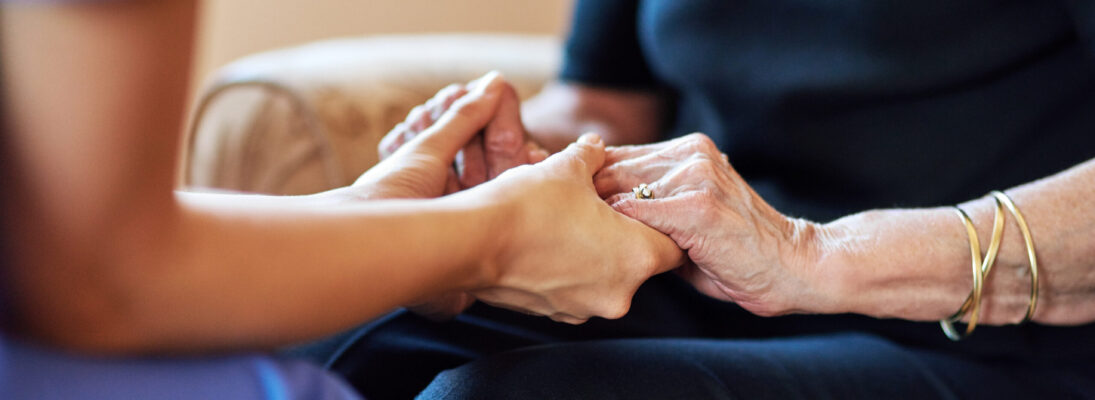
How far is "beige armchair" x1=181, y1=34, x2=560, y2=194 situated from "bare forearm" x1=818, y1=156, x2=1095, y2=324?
0.63 meters

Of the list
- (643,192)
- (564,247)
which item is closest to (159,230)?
(564,247)

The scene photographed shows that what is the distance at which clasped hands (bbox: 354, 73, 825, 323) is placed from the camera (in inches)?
23.3

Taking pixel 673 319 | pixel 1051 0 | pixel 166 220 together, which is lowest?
Answer: pixel 673 319

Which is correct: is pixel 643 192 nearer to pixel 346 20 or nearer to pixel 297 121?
pixel 297 121

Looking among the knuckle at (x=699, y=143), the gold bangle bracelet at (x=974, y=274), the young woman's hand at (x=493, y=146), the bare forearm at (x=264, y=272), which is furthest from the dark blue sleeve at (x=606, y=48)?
the bare forearm at (x=264, y=272)

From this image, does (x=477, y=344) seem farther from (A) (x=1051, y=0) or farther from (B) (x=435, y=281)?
(A) (x=1051, y=0)

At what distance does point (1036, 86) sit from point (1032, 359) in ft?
0.85

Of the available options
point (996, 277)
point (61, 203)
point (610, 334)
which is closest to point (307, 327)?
point (61, 203)

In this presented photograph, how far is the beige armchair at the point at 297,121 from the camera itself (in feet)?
3.62

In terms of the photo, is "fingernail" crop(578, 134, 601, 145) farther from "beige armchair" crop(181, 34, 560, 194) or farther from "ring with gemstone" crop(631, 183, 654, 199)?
"beige armchair" crop(181, 34, 560, 194)

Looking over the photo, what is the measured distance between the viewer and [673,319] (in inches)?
34.8

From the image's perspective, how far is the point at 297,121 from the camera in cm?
111

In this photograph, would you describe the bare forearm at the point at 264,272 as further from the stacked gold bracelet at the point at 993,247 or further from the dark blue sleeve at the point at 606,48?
the dark blue sleeve at the point at 606,48

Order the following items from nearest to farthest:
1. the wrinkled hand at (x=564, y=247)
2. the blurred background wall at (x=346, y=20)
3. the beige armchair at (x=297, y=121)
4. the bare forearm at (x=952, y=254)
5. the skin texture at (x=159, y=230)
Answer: the skin texture at (x=159, y=230) → the wrinkled hand at (x=564, y=247) → the bare forearm at (x=952, y=254) → the beige armchair at (x=297, y=121) → the blurred background wall at (x=346, y=20)
